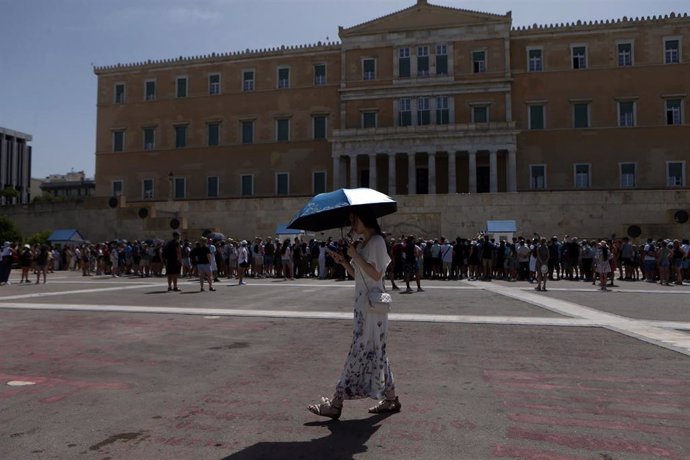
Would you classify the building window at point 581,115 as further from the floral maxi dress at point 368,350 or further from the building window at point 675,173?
the floral maxi dress at point 368,350

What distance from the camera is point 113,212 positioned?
38938 mm

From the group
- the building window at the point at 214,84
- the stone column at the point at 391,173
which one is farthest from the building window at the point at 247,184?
the stone column at the point at 391,173

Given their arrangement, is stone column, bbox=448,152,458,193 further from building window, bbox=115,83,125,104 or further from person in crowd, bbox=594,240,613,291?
building window, bbox=115,83,125,104

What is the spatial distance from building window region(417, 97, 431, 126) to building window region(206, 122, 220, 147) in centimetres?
1828

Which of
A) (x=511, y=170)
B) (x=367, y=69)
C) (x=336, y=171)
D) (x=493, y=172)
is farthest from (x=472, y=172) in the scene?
(x=367, y=69)

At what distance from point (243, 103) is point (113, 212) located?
1757 centimetres

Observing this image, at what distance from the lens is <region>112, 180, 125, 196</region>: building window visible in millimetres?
54716

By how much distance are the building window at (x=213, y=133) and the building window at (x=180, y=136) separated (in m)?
2.45

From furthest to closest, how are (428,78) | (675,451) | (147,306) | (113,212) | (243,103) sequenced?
Result: (243,103), (428,78), (113,212), (147,306), (675,451)

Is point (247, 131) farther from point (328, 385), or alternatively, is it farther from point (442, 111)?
point (328, 385)

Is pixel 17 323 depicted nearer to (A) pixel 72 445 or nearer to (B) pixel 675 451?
(A) pixel 72 445

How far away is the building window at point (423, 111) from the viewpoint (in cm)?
4619

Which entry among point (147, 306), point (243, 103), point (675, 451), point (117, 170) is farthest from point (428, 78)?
point (675, 451)

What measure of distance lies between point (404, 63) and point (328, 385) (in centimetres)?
4394
